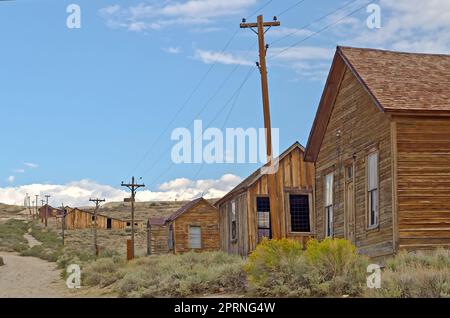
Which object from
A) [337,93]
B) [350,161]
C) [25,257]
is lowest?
[25,257]

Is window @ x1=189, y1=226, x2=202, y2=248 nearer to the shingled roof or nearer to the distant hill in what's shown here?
the shingled roof

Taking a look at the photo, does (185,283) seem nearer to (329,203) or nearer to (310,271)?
(310,271)

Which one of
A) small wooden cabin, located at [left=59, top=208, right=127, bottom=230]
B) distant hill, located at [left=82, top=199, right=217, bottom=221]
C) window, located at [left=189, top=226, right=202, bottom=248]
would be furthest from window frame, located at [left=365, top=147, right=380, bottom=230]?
distant hill, located at [left=82, top=199, right=217, bottom=221]

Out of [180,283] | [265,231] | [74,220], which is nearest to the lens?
[180,283]

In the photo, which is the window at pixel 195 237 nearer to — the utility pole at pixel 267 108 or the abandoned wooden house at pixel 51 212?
the utility pole at pixel 267 108

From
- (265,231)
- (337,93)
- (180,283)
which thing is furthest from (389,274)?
(265,231)

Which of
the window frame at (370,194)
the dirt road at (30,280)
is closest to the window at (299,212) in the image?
the dirt road at (30,280)

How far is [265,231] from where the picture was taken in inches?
1300

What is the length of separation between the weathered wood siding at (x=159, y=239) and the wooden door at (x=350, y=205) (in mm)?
30856

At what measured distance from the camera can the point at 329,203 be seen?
23109 millimetres
